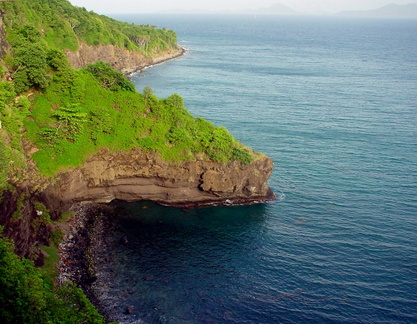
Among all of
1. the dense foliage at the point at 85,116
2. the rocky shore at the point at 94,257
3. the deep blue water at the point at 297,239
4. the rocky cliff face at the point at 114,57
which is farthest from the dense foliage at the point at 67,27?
the deep blue water at the point at 297,239

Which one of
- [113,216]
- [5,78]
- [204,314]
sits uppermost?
[5,78]

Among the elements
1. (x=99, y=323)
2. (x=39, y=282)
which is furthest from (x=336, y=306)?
(x=39, y=282)

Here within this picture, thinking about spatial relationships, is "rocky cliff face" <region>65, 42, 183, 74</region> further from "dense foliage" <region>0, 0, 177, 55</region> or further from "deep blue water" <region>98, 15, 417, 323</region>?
"deep blue water" <region>98, 15, 417, 323</region>

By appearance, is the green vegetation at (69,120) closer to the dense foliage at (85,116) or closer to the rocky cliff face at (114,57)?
the dense foliage at (85,116)

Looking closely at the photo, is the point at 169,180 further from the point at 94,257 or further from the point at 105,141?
the point at 94,257

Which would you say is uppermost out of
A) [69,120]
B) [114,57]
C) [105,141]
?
[114,57]

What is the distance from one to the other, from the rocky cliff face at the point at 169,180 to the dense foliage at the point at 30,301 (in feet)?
95.7

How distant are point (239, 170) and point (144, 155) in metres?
15.1

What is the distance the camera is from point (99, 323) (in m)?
30.1

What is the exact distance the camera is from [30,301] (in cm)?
2900

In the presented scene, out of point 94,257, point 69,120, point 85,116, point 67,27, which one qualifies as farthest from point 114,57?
point 94,257

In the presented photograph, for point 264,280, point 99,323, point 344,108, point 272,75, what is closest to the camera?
point 99,323

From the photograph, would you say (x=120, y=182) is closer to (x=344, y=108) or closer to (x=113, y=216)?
(x=113, y=216)

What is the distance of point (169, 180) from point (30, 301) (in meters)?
35.3
